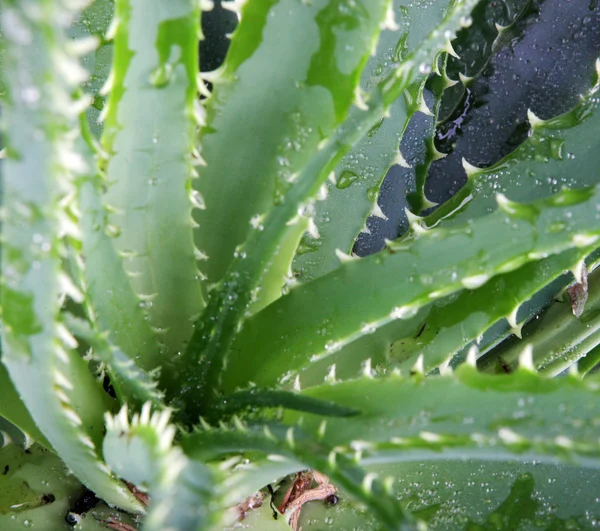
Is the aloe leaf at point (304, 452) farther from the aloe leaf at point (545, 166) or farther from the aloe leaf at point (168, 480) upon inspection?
the aloe leaf at point (545, 166)

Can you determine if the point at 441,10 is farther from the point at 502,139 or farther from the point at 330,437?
the point at 330,437

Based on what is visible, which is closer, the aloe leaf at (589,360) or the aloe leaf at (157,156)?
the aloe leaf at (157,156)

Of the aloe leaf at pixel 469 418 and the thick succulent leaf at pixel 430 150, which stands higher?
the thick succulent leaf at pixel 430 150

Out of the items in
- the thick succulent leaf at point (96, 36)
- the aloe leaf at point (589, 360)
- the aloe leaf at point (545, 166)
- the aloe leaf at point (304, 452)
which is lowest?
the aloe leaf at point (589, 360)

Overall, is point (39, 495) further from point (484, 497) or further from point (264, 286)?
point (484, 497)

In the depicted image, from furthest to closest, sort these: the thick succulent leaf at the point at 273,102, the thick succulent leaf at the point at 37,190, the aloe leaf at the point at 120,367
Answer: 1. the thick succulent leaf at the point at 273,102
2. the aloe leaf at the point at 120,367
3. the thick succulent leaf at the point at 37,190

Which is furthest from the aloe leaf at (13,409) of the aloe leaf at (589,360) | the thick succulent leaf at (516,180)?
the aloe leaf at (589,360)

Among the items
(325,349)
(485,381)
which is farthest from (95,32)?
(485,381)
